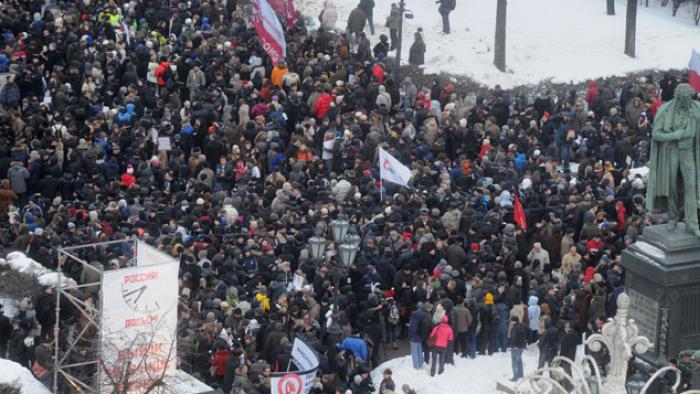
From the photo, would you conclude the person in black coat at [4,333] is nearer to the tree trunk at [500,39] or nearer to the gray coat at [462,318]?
the gray coat at [462,318]

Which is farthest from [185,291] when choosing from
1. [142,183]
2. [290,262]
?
[142,183]

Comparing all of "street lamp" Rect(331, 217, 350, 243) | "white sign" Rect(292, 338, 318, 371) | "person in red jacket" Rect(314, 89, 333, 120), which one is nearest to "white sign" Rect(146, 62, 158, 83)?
"person in red jacket" Rect(314, 89, 333, 120)

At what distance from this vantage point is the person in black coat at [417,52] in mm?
43531

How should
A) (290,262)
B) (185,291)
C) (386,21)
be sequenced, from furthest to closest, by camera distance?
(386,21) → (290,262) → (185,291)

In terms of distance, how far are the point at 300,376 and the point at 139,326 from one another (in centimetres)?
269

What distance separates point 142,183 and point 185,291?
5.79 metres

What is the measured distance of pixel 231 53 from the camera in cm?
4019

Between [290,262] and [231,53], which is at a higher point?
[231,53]

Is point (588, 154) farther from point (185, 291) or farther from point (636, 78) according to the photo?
point (185, 291)

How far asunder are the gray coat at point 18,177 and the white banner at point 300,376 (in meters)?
10.3

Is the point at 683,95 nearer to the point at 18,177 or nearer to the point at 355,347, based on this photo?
the point at 355,347

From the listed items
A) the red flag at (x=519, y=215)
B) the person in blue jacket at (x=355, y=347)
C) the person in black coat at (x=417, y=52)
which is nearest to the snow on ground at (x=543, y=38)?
the person in black coat at (x=417, y=52)

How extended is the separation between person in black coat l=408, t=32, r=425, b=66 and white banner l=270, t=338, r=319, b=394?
19098 millimetres

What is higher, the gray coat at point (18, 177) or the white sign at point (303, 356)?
the gray coat at point (18, 177)
